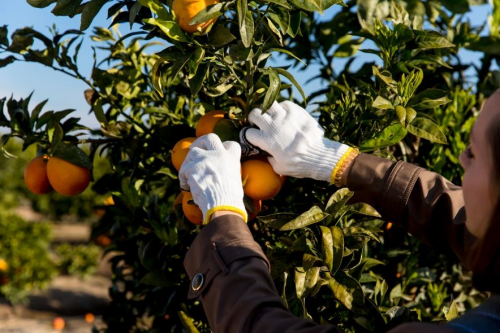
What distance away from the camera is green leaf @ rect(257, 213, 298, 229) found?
4.02ft

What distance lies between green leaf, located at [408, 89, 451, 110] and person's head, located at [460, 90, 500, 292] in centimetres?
38

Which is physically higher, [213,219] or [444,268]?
[213,219]

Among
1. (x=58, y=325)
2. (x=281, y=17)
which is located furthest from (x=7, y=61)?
(x=58, y=325)

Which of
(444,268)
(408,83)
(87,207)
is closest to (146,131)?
(408,83)

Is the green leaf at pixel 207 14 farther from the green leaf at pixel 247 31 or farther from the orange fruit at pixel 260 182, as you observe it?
the orange fruit at pixel 260 182

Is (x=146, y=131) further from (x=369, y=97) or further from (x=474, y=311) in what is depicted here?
(x=474, y=311)

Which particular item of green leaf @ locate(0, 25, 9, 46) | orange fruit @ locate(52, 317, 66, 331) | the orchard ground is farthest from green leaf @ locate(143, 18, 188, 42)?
orange fruit @ locate(52, 317, 66, 331)

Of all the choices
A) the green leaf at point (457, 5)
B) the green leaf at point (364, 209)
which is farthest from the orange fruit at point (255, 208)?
the green leaf at point (457, 5)

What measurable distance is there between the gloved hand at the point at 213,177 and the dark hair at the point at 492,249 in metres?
0.47

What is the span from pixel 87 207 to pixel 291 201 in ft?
20.4

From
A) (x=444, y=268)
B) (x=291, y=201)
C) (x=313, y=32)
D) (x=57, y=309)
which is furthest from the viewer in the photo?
(x=57, y=309)

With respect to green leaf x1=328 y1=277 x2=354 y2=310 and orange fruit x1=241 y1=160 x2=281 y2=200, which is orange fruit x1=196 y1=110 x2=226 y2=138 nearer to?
orange fruit x1=241 y1=160 x2=281 y2=200

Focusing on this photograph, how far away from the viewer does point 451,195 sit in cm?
136

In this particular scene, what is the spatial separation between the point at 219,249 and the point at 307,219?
0.20m
